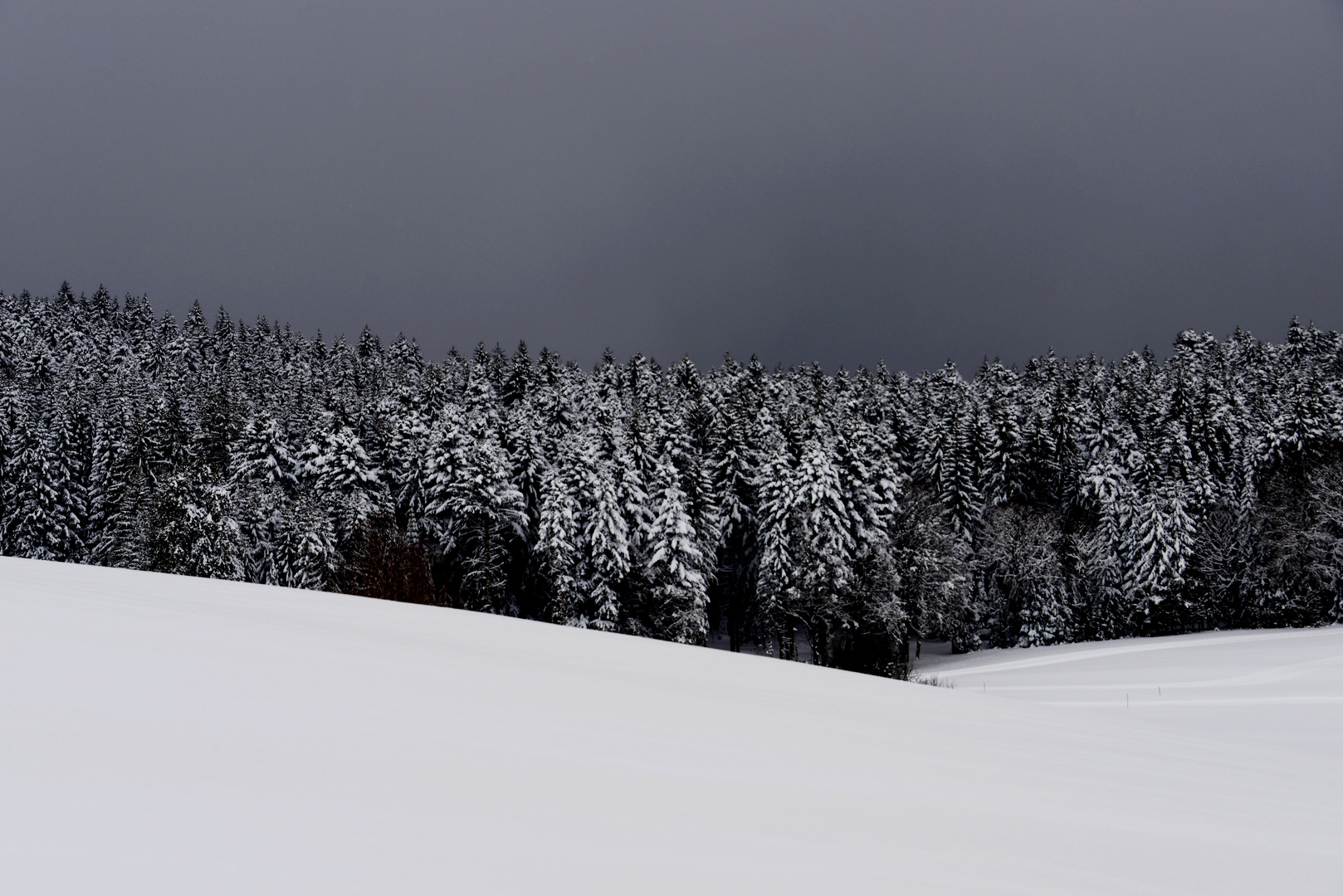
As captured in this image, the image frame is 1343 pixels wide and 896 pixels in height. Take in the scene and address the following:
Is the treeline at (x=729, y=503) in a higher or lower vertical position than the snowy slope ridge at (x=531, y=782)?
higher

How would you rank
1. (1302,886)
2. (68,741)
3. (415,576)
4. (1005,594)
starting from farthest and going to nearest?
(1005,594) < (415,576) < (1302,886) < (68,741)

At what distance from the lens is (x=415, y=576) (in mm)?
31859

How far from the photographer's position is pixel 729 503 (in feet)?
155

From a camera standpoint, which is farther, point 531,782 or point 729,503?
point 729,503

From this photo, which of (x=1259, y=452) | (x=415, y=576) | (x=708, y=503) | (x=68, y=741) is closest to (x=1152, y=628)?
(x=1259, y=452)

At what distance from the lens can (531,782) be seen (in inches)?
134

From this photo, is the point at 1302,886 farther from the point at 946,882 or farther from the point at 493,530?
the point at 493,530

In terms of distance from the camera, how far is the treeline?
37562 mm

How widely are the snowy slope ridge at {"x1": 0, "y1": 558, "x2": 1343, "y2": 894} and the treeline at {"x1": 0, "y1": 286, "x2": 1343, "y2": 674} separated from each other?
86.6 ft

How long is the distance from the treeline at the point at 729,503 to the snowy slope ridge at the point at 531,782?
2641cm

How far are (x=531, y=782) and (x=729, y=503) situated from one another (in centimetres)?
4402

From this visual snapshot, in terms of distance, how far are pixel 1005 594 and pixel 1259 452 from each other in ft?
68.5

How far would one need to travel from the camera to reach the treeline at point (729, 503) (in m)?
37.6

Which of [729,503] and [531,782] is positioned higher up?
[729,503]
